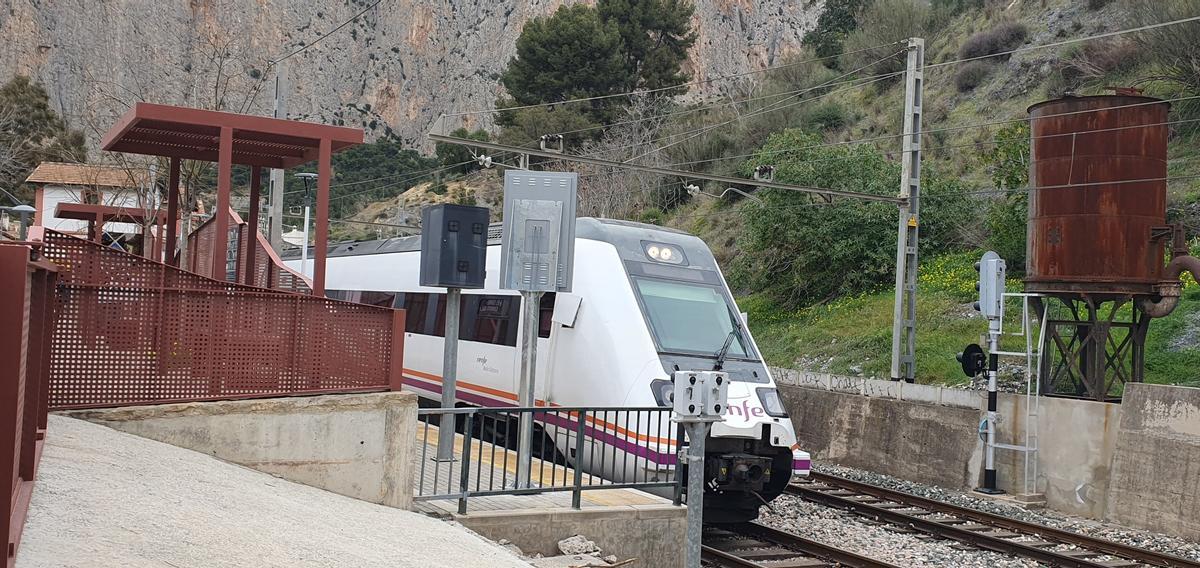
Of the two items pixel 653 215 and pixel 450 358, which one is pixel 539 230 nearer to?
pixel 450 358

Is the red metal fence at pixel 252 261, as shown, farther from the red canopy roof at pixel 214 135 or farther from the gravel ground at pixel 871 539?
the gravel ground at pixel 871 539

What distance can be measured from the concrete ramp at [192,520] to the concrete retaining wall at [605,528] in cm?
51

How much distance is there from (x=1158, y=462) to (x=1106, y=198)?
15.6 ft

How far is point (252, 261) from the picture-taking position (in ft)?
47.4

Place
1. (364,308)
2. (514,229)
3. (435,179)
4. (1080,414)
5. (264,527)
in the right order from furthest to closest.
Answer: (435,179)
(1080,414)
(514,229)
(364,308)
(264,527)

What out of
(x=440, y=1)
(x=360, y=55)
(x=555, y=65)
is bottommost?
(x=555, y=65)

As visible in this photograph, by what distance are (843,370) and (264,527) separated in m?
19.7

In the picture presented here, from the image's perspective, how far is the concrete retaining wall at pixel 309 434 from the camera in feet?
29.4

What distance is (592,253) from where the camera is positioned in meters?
13.8

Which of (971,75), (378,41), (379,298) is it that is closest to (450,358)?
(379,298)

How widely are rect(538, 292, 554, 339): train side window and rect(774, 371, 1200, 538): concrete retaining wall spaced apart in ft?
26.9

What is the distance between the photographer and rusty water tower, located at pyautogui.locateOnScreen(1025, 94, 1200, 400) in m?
17.1

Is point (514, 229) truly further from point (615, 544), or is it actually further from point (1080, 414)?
point (1080, 414)

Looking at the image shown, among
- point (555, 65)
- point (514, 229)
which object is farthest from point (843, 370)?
point (555, 65)
